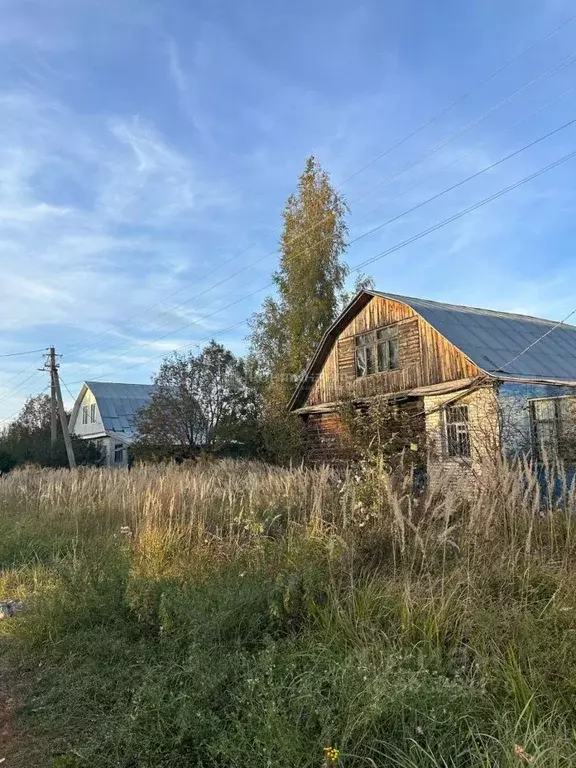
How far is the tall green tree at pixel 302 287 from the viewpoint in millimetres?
27906

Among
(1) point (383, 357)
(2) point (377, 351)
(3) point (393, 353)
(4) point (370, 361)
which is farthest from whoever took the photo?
(4) point (370, 361)

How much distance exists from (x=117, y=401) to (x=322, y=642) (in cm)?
3972

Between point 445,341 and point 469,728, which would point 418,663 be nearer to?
point 469,728

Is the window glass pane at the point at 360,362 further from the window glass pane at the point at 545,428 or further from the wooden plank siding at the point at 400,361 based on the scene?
the window glass pane at the point at 545,428

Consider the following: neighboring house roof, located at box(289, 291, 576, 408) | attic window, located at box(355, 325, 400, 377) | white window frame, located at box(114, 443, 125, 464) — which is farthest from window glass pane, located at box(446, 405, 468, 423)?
white window frame, located at box(114, 443, 125, 464)

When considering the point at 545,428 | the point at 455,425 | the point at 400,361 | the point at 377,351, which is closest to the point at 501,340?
the point at 400,361

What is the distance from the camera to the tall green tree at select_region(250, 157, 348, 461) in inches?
1099

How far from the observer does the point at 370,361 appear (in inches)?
810

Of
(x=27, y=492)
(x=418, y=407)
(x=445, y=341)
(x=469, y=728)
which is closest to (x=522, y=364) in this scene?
(x=445, y=341)

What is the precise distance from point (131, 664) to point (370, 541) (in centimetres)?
183

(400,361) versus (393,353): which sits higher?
(393,353)

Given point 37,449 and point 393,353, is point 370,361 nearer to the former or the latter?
point 393,353

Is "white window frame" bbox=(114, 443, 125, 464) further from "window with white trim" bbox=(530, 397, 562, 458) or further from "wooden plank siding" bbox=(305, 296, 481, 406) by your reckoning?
"window with white trim" bbox=(530, 397, 562, 458)

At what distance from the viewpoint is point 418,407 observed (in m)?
18.4
